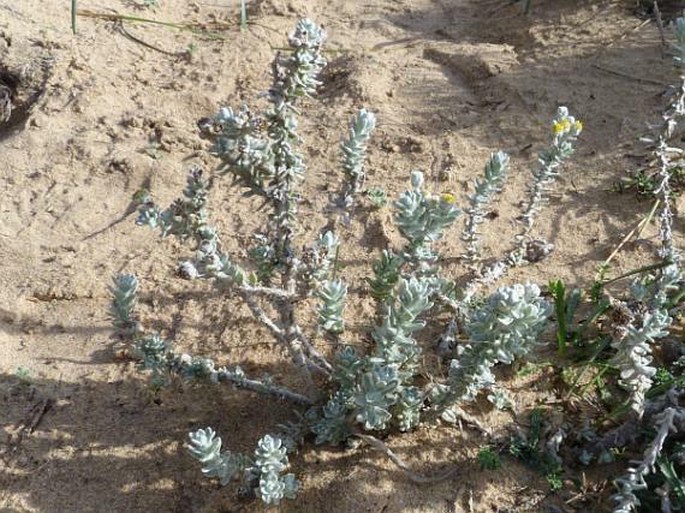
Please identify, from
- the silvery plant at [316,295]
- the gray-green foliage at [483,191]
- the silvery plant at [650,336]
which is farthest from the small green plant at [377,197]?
the silvery plant at [650,336]

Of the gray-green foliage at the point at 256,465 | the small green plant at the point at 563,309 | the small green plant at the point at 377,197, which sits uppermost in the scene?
the small green plant at the point at 377,197

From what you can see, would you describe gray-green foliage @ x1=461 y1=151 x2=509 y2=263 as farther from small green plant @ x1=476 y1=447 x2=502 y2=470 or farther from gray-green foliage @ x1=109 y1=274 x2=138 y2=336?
gray-green foliage @ x1=109 y1=274 x2=138 y2=336

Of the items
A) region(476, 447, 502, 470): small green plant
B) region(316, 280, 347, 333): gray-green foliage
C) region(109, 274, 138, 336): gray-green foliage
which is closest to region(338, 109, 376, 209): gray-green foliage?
region(316, 280, 347, 333): gray-green foliage

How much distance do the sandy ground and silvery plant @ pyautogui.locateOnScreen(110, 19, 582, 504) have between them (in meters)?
0.20

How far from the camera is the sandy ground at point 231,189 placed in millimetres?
2523

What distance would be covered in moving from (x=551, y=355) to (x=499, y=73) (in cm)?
188

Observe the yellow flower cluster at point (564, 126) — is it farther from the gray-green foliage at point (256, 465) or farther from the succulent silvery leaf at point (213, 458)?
the succulent silvery leaf at point (213, 458)

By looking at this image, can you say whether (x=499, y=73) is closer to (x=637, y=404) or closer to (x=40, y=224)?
(x=637, y=404)

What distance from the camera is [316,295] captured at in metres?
2.37

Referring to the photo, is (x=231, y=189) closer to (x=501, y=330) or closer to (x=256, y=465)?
(x=256, y=465)

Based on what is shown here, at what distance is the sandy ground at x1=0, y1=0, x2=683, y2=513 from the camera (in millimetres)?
2523

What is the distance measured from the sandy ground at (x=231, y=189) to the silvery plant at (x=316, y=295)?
0.20m

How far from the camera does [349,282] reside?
3111 mm

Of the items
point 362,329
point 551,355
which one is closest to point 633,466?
point 551,355
